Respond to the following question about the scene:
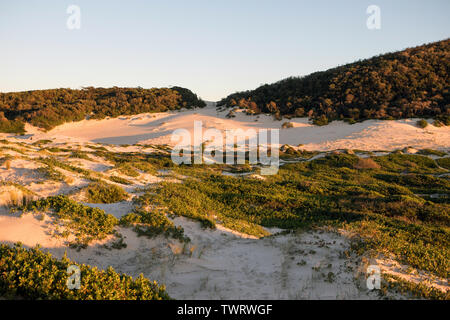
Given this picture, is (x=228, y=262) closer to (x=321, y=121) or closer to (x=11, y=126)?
(x=321, y=121)

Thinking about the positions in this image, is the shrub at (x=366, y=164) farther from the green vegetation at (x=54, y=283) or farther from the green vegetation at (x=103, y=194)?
the green vegetation at (x=54, y=283)

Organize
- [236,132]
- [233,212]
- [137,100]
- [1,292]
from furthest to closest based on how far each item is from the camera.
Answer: [137,100] < [236,132] < [233,212] < [1,292]

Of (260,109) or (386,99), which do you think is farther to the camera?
(260,109)

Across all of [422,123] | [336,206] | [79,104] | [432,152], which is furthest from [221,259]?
[79,104]

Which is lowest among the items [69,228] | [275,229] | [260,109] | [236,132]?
[275,229]

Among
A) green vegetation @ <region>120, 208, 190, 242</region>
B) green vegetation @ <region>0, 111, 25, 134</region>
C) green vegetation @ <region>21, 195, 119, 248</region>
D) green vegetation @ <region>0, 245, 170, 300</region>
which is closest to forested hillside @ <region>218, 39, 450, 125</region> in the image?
green vegetation @ <region>0, 111, 25, 134</region>
